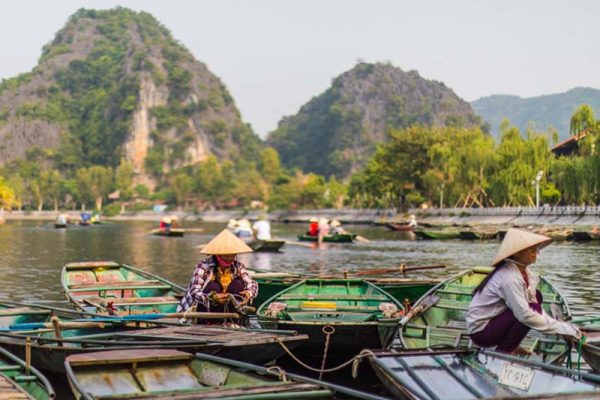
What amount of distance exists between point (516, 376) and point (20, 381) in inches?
187

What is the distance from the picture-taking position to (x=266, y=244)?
109ft

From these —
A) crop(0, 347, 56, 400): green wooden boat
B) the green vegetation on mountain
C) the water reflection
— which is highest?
the green vegetation on mountain

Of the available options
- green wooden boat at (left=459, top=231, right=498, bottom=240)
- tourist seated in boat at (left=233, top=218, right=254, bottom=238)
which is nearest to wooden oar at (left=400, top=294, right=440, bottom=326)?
tourist seated in boat at (left=233, top=218, right=254, bottom=238)

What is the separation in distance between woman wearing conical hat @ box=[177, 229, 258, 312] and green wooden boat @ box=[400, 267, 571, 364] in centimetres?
229

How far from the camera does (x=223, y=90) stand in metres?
183

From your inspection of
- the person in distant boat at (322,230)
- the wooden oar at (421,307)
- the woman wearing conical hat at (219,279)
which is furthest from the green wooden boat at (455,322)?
the person in distant boat at (322,230)

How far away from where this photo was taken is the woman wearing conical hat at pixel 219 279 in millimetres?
9969

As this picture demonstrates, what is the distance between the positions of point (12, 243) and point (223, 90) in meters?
→ 144

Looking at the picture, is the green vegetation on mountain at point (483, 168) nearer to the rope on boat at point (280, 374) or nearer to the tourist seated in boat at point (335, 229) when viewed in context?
the tourist seated in boat at point (335, 229)

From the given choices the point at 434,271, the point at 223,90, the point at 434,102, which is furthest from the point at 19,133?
the point at 434,271

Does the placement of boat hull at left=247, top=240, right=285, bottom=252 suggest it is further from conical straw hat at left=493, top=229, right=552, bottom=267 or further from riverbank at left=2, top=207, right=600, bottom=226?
conical straw hat at left=493, top=229, right=552, bottom=267

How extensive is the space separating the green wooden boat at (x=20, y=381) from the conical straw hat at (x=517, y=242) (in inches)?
172

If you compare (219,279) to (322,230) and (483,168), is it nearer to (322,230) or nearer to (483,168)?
(322,230)

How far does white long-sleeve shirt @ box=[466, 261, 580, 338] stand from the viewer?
22.6ft
